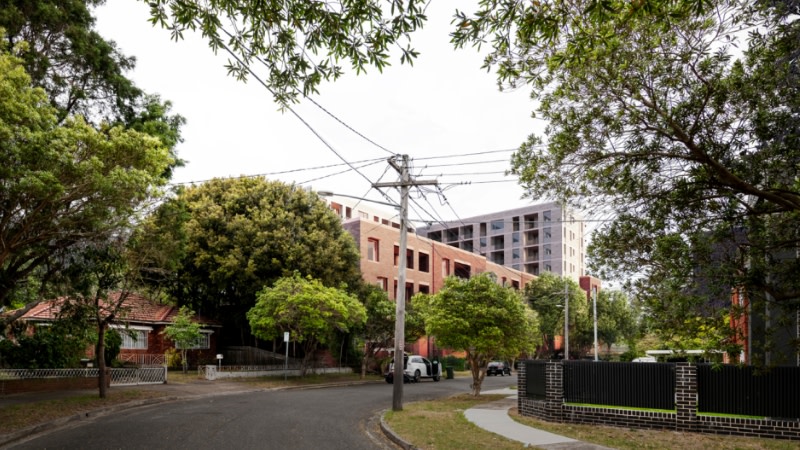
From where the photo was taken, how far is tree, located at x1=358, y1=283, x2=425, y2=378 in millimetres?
36969

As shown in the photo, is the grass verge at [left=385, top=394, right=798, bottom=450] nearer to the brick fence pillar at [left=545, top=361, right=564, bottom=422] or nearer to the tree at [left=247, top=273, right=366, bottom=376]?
the brick fence pillar at [left=545, top=361, right=564, bottom=422]

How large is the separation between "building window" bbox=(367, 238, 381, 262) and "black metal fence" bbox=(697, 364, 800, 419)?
33.2 meters

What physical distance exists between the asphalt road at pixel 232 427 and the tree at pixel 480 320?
15.2 feet

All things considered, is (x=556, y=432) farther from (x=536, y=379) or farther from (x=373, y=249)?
(x=373, y=249)

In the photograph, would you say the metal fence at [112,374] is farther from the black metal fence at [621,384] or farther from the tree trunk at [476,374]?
the black metal fence at [621,384]

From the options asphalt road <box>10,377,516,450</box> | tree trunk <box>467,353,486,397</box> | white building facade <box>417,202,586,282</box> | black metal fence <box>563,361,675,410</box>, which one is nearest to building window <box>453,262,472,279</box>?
white building facade <box>417,202,586,282</box>

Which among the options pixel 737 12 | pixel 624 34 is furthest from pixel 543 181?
pixel 737 12

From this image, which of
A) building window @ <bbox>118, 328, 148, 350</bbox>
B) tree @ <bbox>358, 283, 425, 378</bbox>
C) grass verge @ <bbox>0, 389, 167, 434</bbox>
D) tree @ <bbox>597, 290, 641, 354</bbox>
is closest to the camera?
grass verge @ <bbox>0, 389, 167, 434</bbox>

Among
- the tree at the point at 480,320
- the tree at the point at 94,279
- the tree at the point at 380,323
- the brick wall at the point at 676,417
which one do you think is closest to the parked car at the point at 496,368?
the tree at the point at 380,323

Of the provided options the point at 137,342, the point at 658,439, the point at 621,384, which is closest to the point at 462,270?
the point at 137,342

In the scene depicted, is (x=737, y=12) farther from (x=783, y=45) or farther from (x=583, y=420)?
(x=583, y=420)

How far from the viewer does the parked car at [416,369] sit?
117 ft

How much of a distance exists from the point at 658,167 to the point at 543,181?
1976 millimetres

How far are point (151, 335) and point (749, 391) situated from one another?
30.6 meters
